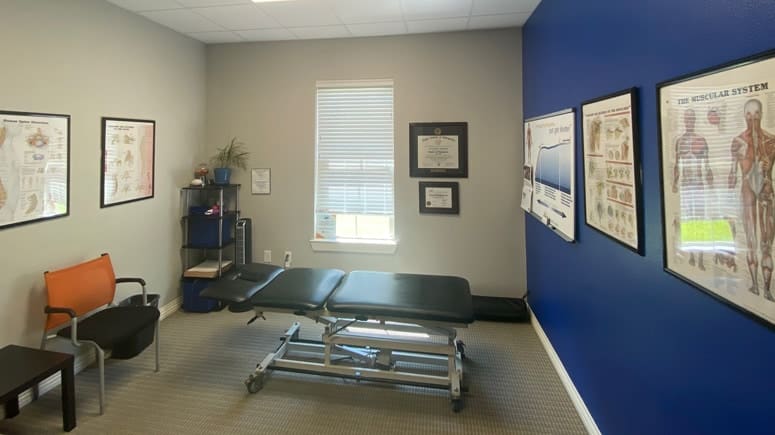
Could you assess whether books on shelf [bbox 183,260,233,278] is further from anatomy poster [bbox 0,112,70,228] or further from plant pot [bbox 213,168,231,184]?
anatomy poster [bbox 0,112,70,228]

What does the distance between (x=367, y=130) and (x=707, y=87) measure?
3.07 metres

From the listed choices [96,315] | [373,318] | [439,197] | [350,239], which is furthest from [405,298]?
[96,315]

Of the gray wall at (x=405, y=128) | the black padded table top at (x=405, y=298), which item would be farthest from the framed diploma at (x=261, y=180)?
the black padded table top at (x=405, y=298)

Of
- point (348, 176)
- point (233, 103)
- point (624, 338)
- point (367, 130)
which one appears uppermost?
point (233, 103)

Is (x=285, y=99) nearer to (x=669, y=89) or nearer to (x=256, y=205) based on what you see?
(x=256, y=205)

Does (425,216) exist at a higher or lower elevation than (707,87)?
lower

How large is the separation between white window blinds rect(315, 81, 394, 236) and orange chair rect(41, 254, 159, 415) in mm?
1906

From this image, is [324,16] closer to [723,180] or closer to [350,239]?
[350,239]

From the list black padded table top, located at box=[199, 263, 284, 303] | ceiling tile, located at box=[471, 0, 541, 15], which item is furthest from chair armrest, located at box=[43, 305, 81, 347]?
ceiling tile, located at box=[471, 0, 541, 15]

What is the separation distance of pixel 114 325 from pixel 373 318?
1625mm

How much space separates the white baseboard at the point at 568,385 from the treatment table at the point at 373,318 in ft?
2.17

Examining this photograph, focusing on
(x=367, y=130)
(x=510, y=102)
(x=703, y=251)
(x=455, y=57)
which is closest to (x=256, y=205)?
(x=367, y=130)

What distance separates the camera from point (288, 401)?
239cm

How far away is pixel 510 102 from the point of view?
363cm
